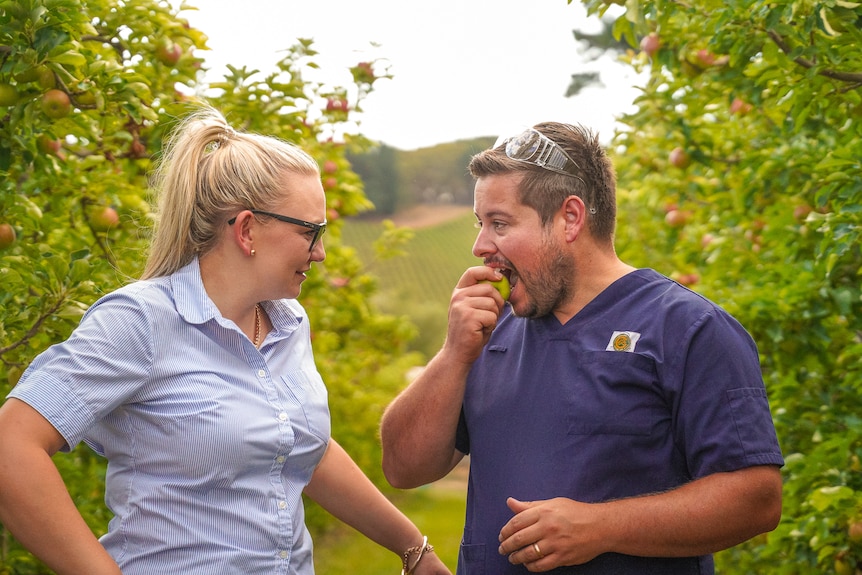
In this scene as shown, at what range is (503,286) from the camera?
233cm

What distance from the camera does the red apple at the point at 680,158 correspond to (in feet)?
14.1

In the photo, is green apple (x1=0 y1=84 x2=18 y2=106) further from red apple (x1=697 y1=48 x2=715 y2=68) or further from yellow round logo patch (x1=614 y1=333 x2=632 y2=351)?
red apple (x1=697 y1=48 x2=715 y2=68)

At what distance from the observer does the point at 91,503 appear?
10.1 ft

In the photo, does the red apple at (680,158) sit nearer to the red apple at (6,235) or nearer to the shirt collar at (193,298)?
the shirt collar at (193,298)

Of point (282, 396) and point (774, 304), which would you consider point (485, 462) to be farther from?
point (774, 304)

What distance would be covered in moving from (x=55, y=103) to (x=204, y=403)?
1131 millimetres

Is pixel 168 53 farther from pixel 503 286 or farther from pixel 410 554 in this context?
pixel 410 554

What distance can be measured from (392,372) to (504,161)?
20.3ft

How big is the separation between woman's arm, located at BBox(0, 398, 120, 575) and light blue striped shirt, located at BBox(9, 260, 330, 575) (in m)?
0.04

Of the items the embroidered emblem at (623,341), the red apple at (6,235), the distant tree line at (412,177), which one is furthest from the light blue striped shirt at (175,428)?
the distant tree line at (412,177)

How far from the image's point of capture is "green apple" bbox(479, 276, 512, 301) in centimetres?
228

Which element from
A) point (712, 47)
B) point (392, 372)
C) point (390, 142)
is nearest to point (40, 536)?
point (712, 47)

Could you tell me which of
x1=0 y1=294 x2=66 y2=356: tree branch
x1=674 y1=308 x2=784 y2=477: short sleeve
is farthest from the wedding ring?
x1=0 y1=294 x2=66 y2=356: tree branch

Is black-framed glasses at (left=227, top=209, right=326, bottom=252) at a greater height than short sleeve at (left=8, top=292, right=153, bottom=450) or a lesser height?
greater
